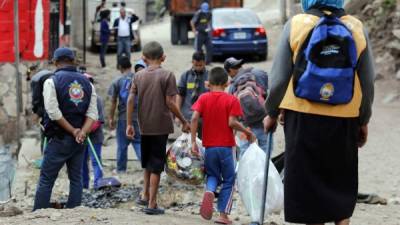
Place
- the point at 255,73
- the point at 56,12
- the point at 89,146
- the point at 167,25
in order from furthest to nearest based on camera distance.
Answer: the point at 167,25, the point at 56,12, the point at 89,146, the point at 255,73

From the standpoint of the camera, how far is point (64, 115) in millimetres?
7598

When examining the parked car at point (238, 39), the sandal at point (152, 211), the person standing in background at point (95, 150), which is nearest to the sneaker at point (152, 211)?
the sandal at point (152, 211)

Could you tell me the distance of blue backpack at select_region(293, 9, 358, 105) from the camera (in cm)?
476

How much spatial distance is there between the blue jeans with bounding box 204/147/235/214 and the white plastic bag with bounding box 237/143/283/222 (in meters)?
0.30

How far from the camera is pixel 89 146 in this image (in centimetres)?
1025

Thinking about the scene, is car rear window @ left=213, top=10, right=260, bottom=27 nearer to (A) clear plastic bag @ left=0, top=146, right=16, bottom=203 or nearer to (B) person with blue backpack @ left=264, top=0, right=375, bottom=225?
(A) clear plastic bag @ left=0, top=146, right=16, bottom=203

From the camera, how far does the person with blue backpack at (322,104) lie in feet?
15.7

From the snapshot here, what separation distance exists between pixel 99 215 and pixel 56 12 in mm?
10248

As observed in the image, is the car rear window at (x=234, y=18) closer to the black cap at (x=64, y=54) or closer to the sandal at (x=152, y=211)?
the black cap at (x=64, y=54)

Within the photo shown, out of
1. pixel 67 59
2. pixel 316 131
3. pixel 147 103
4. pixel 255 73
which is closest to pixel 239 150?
pixel 255 73

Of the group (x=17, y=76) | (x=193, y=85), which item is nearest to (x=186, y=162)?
(x=193, y=85)

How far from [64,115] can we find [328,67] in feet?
11.4

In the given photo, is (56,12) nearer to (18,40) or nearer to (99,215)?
(18,40)

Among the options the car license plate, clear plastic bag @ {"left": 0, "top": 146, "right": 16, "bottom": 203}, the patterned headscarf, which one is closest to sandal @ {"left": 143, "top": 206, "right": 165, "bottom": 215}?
clear plastic bag @ {"left": 0, "top": 146, "right": 16, "bottom": 203}
